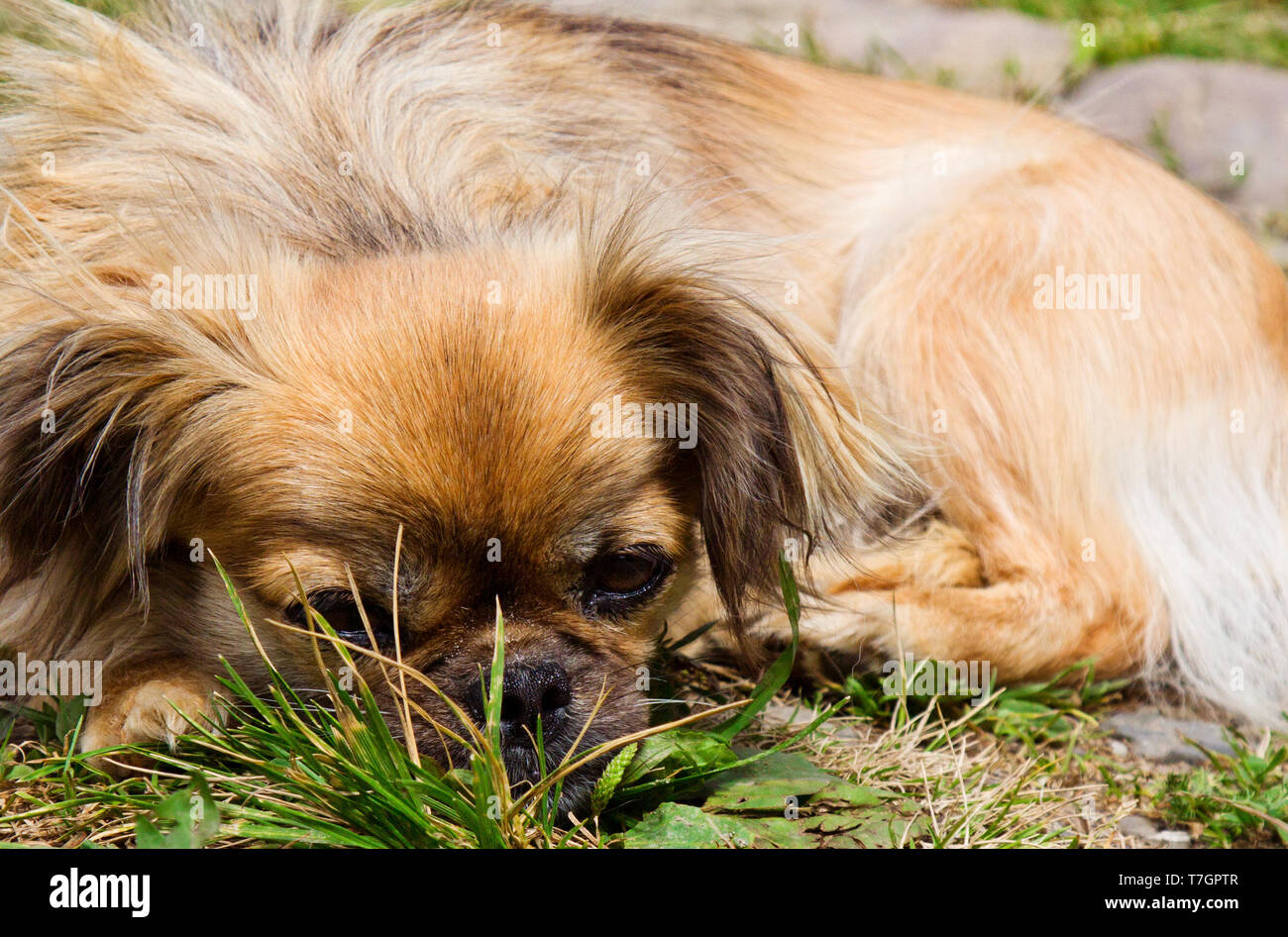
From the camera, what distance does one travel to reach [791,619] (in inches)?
121

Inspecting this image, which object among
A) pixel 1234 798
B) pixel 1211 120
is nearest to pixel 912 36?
pixel 1211 120

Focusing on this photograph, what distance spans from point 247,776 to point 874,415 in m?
1.84

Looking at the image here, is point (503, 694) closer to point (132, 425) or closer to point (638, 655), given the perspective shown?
point (638, 655)

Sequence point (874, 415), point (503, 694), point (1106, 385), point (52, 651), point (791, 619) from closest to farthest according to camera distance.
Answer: point (503, 694) < point (791, 619) < point (52, 651) < point (874, 415) < point (1106, 385)

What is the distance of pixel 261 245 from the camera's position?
9.92 ft

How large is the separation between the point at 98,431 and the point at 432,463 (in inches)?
31.5

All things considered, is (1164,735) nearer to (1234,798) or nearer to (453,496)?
(1234,798)

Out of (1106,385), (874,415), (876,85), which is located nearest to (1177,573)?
(1106,385)

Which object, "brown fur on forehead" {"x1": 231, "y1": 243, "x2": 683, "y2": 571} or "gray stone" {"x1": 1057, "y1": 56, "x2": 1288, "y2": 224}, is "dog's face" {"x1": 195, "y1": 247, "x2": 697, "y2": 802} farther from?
"gray stone" {"x1": 1057, "y1": 56, "x2": 1288, "y2": 224}

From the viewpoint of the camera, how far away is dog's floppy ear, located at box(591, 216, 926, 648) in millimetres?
3125

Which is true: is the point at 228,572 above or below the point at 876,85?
below

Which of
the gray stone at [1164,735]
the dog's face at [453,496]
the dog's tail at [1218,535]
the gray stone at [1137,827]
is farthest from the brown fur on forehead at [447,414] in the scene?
the dog's tail at [1218,535]

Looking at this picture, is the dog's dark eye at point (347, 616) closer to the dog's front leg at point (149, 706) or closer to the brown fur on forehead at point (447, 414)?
the brown fur on forehead at point (447, 414)

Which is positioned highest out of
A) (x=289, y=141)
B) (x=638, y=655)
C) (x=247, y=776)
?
(x=289, y=141)
